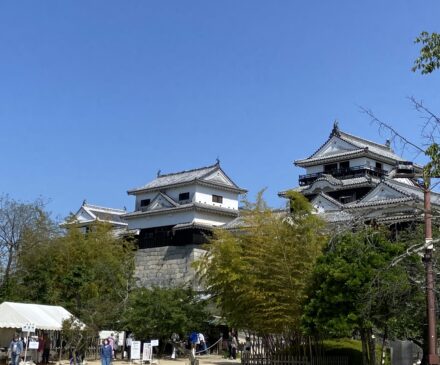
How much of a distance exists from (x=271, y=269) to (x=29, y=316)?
9.43 m

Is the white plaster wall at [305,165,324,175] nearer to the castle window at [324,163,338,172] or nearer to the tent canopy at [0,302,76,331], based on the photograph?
the castle window at [324,163,338,172]

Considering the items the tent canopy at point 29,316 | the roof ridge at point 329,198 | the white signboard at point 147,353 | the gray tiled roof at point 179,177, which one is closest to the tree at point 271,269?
the white signboard at point 147,353

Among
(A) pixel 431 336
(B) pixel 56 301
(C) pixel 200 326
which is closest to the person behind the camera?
(A) pixel 431 336

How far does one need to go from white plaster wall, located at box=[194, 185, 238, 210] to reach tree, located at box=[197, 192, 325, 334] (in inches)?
881

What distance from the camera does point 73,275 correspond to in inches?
1320

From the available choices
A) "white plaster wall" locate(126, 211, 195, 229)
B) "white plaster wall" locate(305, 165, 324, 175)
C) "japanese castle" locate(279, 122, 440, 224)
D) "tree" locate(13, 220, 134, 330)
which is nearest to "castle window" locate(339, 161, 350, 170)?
"japanese castle" locate(279, 122, 440, 224)

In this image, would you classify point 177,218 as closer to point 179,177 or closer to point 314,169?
point 179,177

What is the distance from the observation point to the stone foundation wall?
42875 mm

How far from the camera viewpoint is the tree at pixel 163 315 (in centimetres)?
2872

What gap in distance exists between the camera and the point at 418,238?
17.2m

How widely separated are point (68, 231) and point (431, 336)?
102ft

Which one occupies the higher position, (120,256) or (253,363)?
(120,256)

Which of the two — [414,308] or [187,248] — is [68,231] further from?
[414,308]

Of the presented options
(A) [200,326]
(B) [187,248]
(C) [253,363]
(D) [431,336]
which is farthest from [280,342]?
(B) [187,248]
